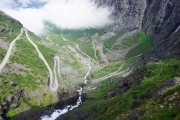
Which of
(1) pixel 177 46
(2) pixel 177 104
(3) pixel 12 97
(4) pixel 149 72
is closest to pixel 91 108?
(4) pixel 149 72

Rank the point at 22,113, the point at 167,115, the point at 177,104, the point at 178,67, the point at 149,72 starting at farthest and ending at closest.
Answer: the point at 22,113 → the point at 149,72 → the point at 178,67 → the point at 177,104 → the point at 167,115

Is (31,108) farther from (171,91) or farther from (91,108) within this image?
(171,91)

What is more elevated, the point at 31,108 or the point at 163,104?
the point at 163,104

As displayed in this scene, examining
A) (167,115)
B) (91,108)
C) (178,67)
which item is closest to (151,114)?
(167,115)

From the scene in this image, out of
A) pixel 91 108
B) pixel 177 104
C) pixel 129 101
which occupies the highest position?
pixel 177 104

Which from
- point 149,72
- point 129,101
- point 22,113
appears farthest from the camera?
point 22,113

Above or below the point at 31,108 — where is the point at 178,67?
above

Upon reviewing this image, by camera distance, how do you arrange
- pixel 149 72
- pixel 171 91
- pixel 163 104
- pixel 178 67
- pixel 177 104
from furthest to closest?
1. pixel 149 72
2. pixel 178 67
3. pixel 171 91
4. pixel 163 104
5. pixel 177 104

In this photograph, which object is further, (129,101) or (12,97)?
(12,97)

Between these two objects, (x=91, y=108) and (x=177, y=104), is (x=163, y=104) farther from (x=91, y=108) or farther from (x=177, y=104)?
(x=91, y=108)
